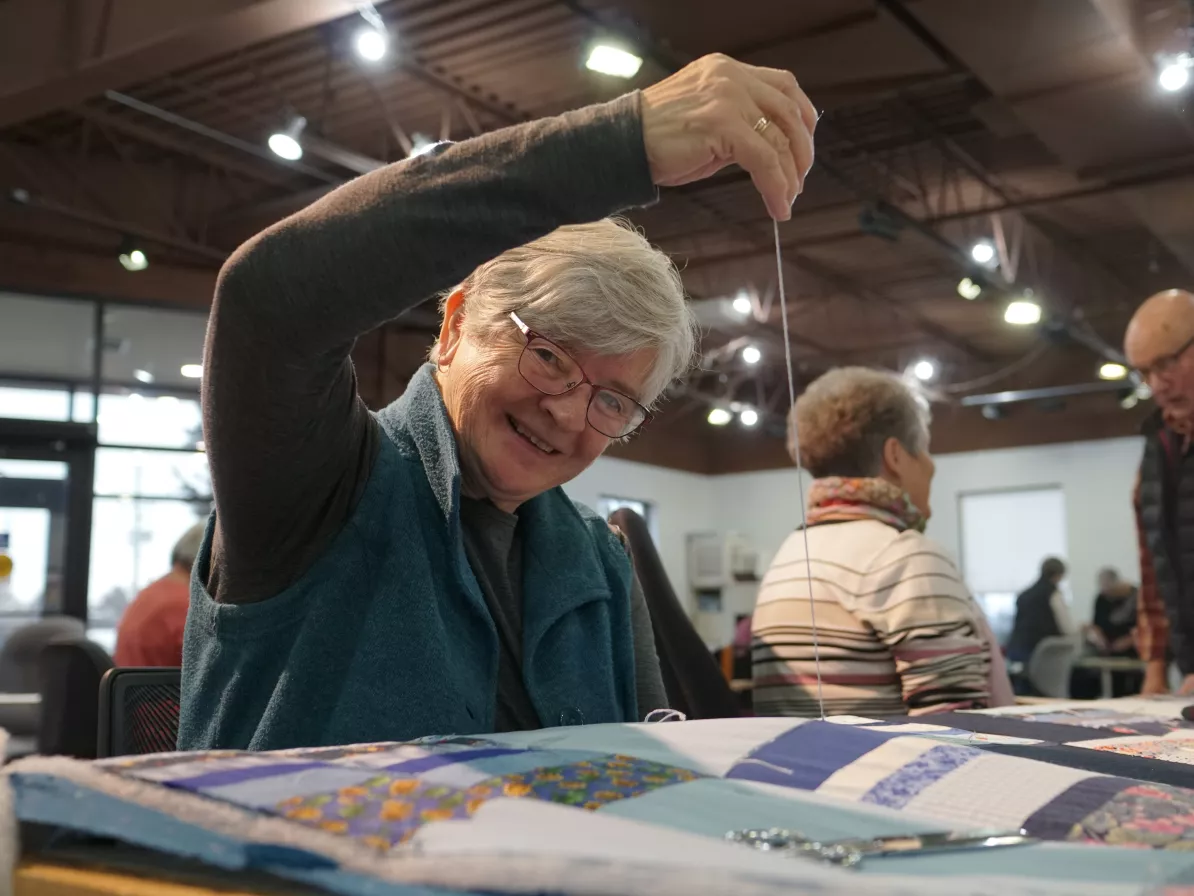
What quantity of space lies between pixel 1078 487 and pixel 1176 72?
27.4 feet

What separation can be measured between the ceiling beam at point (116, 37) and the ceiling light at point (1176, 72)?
3.42 m

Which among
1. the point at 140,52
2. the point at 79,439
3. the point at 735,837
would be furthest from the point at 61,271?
the point at 735,837

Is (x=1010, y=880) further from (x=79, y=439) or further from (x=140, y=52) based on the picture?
(x=79, y=439)

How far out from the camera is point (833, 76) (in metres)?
5.45

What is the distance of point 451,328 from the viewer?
1.41 metres

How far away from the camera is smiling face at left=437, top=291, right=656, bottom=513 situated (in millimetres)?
1319

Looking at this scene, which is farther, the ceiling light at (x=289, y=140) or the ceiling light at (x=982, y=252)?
the ceiling light at (x=982, y=252)

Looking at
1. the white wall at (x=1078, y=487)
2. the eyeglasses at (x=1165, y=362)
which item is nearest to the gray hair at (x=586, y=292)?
the eyeglasses at (x=1165, y=362)

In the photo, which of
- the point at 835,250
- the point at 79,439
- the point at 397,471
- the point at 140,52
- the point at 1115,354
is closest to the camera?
the point at 397,471

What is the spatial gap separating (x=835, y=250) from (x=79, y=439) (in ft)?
18.6

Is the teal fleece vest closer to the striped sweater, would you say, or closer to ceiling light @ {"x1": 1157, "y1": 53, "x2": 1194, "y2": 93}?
the striped sweater

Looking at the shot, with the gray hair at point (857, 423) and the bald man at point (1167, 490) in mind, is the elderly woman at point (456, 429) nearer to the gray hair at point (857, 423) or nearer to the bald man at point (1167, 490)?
the gray hair at point (857, 423)

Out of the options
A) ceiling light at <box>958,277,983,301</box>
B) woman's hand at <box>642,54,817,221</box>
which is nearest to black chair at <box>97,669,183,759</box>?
woman's hand at <box>642,54,817,221</box>

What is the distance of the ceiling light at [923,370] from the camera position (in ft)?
37.0
